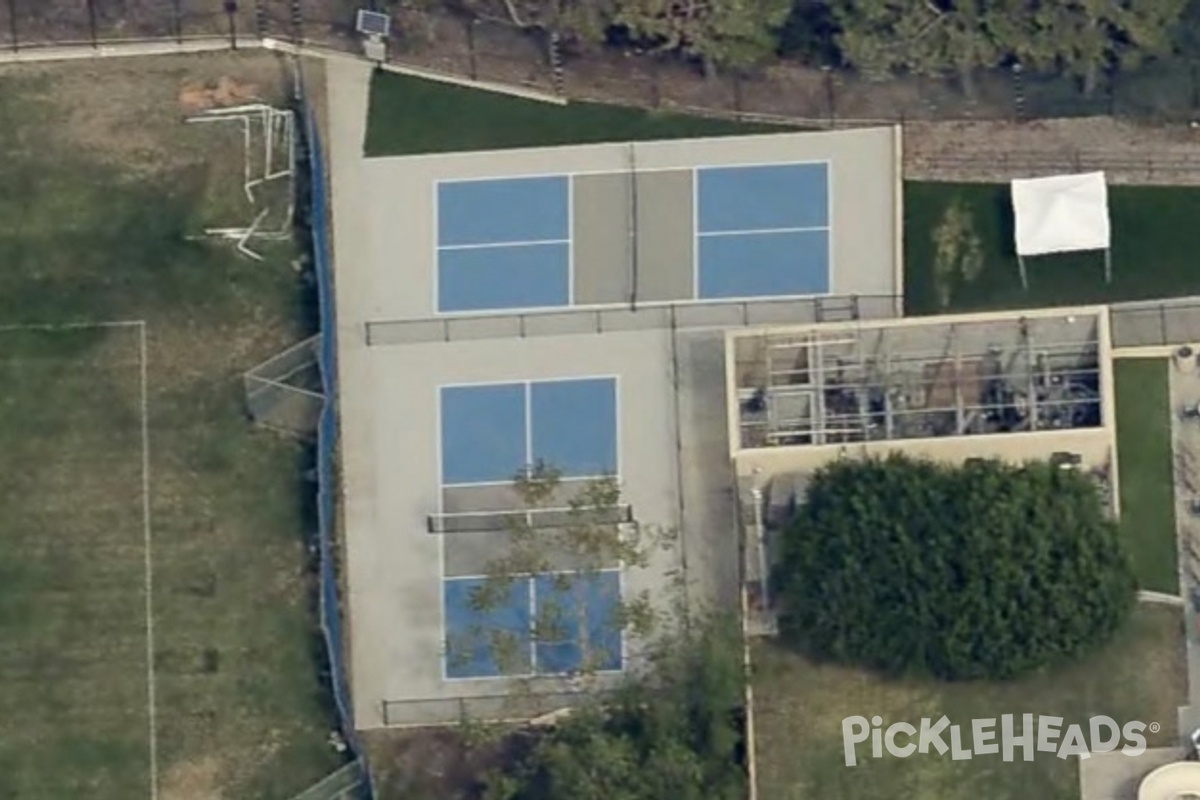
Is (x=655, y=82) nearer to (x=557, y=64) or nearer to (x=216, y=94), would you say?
(x=557, y=64)

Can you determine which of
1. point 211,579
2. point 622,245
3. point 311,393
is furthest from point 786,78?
point 211,579

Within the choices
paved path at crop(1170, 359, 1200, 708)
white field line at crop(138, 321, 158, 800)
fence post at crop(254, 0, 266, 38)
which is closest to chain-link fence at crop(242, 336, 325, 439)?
white field line at crop(138, 321, 158, 800)

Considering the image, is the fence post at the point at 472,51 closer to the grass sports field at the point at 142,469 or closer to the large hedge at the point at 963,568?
the grass sports field at the point at 142,469

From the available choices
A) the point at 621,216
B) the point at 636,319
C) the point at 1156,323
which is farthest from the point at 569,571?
the point at 1156,323

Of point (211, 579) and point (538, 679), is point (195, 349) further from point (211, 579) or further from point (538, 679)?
point (538, 679)

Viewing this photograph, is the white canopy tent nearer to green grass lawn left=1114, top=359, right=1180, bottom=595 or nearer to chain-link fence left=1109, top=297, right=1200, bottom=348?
chain-link fence left=1109, top=297, right=1200, bottom=348

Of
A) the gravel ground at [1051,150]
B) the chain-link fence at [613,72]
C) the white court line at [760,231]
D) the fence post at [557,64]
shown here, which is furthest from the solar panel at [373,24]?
the gravel ground at [1051,150]
